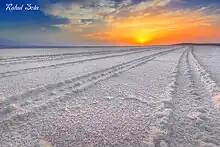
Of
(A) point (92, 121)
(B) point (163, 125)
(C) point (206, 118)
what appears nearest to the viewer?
(B) point (163, 125)

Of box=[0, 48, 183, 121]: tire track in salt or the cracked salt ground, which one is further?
box=[0, 48, 183, 121]: tire track in salt

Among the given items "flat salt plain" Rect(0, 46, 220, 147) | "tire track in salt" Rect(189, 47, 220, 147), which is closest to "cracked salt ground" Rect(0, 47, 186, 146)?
"flat salt plain" Rect(0, 46, 220, 147)

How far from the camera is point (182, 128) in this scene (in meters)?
2.86

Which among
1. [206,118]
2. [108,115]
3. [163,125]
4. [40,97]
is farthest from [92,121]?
[206,118]

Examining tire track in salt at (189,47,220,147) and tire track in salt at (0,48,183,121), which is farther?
tire track in salt at (0,48,183,121)

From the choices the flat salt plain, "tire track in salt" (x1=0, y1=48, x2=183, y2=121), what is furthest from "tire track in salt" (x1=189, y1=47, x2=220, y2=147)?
"tire track in salt" (x1=0, y1=48, x2=183, y2=121)

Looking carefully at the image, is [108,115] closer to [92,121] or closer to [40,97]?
[92,121]

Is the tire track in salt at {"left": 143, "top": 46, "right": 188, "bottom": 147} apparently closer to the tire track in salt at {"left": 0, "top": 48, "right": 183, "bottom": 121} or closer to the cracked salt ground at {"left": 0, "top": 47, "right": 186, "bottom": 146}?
the cracked salt ground at {"left": 0, "top": 47, "right": 186, "bottom": 146}

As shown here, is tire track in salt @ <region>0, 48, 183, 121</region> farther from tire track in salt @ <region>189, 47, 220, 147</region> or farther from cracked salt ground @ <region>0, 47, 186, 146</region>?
tire track in salt @ <region>189, 47, 220, 147</region>

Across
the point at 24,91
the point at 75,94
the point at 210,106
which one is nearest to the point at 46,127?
the point at 75,94

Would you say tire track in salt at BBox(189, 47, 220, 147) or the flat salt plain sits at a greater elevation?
the flat salt plain

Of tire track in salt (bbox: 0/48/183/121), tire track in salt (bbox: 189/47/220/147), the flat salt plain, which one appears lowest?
tire track in salt (bbox: 189/47/220/147)

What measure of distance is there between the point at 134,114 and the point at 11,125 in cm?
171

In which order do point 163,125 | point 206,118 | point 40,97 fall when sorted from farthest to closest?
point 40,97 → point 206,118 → point 163,125
